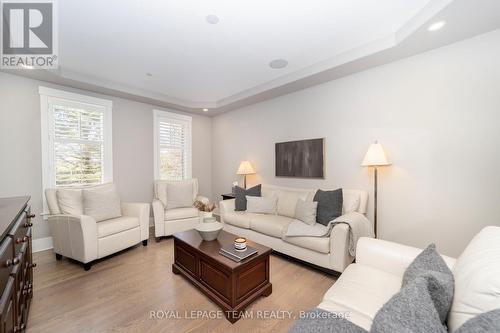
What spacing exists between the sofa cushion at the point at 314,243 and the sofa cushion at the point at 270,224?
231 millimetres

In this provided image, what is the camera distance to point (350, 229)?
2.23m

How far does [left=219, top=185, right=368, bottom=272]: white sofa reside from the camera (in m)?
2.23

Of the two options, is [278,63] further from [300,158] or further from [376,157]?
[376,157]

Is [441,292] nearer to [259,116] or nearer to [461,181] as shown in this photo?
[461,181]

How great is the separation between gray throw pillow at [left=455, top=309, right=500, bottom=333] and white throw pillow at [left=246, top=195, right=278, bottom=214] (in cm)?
272

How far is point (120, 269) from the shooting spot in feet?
8.29

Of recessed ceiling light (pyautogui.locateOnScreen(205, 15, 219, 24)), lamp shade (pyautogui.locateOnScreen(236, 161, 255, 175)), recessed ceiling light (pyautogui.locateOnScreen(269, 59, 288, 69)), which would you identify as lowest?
lamp shade (pyautogui.locateOnScreen(236, 161, 255, 175))

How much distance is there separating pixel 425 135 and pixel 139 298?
344 centimetres

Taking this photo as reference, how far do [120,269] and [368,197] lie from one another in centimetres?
325

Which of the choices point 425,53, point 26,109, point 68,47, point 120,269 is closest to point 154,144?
point 26,109

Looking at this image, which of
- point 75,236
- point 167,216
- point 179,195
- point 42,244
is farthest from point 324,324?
point 42,244

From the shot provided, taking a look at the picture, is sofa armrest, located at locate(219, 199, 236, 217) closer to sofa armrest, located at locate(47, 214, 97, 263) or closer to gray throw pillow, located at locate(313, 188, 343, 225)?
gray throw pillow, located at locate(313, 188, 343, 225)

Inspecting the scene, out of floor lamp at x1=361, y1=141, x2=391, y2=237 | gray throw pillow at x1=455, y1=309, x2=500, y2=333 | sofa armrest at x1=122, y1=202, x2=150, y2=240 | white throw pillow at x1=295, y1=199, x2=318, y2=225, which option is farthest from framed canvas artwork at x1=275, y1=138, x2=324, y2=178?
gray throw pillow at x1=455, y1=309, x2=500, y2=333

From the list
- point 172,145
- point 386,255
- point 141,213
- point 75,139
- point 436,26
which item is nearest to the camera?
point 386,255
